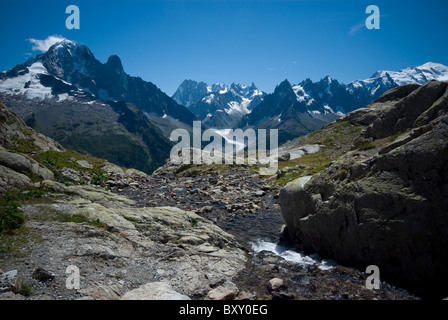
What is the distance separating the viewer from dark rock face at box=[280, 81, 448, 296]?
12859 millimetres

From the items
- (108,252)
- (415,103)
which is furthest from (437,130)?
(415,103)

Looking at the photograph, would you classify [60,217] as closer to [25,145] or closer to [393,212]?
[393,212]

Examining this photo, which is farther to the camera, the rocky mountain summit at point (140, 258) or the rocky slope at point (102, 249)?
the rocky mountain summit at point (140, 258)

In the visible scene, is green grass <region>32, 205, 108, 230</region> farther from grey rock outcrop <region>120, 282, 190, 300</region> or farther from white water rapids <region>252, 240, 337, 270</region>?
white water rapids <region>252, 240, 337, 270</region>

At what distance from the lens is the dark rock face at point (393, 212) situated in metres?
12.9

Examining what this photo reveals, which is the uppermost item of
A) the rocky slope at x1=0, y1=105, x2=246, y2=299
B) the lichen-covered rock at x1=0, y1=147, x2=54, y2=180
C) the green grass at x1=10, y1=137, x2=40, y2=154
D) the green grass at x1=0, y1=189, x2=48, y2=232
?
the green grass at x1=10, y1=137, x2=40, y2=154

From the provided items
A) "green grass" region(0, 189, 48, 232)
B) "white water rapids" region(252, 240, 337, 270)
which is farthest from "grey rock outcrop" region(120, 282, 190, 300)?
"white water rapids" region(252, 240, 337, 270)

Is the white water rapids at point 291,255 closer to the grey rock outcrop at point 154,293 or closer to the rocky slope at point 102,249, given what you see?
the rocky slope at point 102,249

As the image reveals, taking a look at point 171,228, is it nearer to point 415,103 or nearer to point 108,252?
point 108,252

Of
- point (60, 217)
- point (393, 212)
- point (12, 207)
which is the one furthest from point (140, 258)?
point (393, 212)

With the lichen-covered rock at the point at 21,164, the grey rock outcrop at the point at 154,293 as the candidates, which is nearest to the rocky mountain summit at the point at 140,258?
the grey rock outcrop at the point at 154,293

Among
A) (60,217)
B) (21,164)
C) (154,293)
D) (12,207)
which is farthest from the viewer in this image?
(21,164)

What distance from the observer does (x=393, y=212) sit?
14.0 meters
